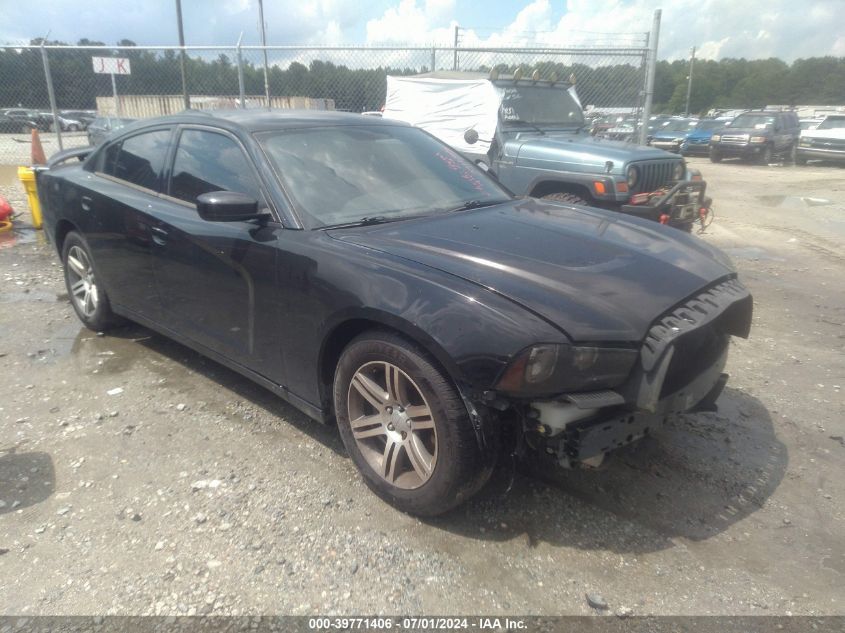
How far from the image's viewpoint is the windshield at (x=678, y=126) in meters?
27.7

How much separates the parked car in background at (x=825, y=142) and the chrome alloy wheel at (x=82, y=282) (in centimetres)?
2402

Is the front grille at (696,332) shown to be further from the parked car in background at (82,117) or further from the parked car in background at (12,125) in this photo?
the parked car in background at (82,117)

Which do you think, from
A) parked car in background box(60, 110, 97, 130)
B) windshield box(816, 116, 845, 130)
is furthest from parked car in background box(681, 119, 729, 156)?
parked car in background box(60, 110, 97, 130)

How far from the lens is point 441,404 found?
244 centimetres

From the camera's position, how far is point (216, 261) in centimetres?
335

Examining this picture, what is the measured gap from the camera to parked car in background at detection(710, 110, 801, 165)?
854 inches

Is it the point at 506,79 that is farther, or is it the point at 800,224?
the point at 800,224

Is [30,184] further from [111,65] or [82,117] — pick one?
[82,117]

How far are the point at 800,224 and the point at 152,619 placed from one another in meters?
11.0

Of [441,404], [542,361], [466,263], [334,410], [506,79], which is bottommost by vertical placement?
[334,410]

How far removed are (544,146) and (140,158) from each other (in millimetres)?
4433

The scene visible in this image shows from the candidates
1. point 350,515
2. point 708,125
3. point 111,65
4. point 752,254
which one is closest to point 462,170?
point 350,515

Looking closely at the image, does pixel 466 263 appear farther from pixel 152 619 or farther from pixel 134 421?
pixel 134 421

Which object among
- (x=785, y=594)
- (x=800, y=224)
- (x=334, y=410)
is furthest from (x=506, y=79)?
(x=785, y=594)
